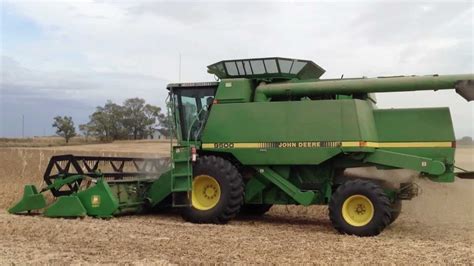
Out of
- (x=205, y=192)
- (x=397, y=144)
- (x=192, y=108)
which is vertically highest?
(x=192, y=108)

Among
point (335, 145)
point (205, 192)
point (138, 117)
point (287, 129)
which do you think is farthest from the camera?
point (138, 117)

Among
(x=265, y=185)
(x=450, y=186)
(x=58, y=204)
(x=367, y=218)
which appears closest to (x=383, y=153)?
(x=367, y=218)

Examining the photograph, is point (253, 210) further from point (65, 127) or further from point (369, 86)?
point (65, 127)

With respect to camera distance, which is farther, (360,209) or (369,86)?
(369,86)

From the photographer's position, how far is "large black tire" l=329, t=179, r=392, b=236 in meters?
8.91

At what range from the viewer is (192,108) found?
36.9 feet

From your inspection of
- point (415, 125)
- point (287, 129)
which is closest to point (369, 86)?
point (415, 125)

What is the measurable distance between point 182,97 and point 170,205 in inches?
88.8

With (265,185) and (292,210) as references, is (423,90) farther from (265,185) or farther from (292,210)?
(292,210)

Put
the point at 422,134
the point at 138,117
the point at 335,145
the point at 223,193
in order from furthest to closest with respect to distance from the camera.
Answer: the point at 138,117, the point at 223,193, the point at 335,145, the point at 422,134

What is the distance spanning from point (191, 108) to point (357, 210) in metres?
4.02

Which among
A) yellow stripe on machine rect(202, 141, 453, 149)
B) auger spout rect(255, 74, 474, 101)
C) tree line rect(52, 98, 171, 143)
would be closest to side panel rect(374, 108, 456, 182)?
yellow stripe on machine rect(202, 141, 453, 149)

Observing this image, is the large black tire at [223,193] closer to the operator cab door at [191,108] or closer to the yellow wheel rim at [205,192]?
the yellow wheel rim at [205,192]

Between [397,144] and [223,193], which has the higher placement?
[397,144]
